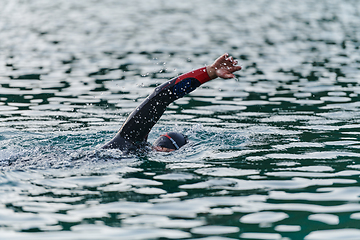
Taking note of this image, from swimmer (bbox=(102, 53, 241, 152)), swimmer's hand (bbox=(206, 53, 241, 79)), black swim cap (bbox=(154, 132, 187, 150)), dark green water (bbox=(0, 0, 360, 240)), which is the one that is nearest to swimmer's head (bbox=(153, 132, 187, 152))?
black swim cap (bbox=(154, 132, 187, 150))

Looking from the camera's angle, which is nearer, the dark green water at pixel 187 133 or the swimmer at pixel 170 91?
the dark green water at pixel 187 133

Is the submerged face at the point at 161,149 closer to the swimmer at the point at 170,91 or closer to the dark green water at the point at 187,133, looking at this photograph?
the dark green water at the point at 187,133

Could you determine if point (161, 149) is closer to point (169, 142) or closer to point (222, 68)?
point (169, 142)

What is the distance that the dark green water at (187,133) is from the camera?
5.92 m

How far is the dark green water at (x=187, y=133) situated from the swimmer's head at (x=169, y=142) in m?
0.18

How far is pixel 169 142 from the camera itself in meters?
8.88

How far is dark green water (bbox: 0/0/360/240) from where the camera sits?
5.92 meters

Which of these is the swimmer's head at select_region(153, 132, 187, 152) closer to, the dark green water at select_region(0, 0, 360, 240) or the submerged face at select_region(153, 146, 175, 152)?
the submerged face at select_region(153, 146, 175, 152)

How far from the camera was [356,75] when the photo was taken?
52.6 feet

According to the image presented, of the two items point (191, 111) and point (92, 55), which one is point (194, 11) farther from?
point (191, 111)

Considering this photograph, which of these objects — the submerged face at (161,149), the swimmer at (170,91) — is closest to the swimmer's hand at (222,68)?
the swimmer at (170,91)

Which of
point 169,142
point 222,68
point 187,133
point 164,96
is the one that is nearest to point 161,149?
point 169,142

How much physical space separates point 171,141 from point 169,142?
5 cm

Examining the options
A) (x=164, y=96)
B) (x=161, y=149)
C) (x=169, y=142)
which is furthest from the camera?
(x=169, y=142)
